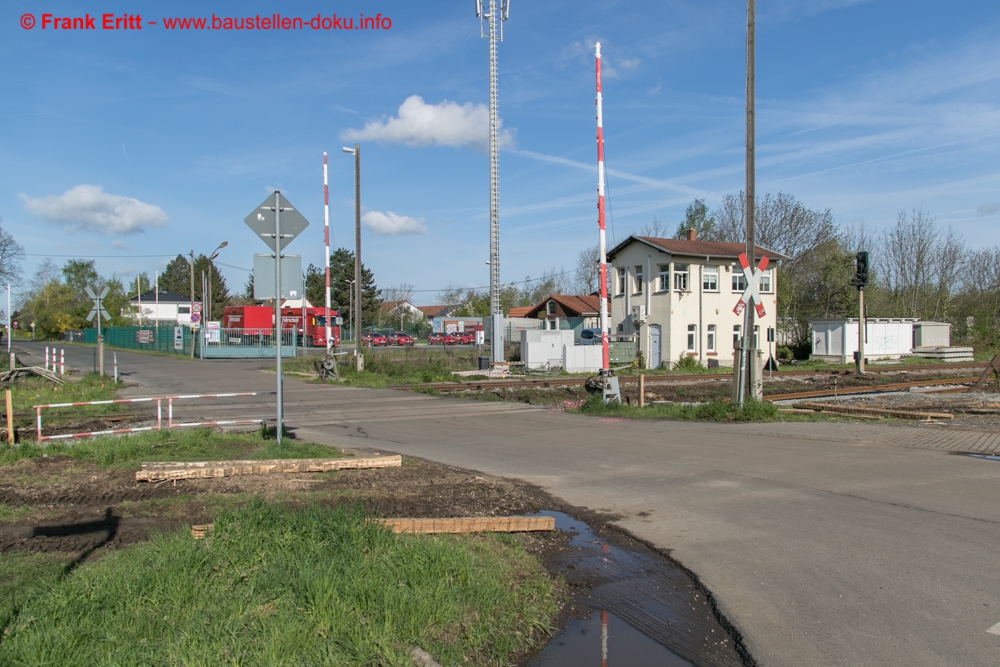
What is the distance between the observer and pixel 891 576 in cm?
543

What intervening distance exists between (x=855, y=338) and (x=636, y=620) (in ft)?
144

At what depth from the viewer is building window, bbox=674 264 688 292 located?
4003cm

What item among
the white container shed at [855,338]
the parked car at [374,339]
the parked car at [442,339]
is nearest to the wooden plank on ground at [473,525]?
the white container shed at [855,338]

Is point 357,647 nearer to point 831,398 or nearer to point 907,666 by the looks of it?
point 907,666

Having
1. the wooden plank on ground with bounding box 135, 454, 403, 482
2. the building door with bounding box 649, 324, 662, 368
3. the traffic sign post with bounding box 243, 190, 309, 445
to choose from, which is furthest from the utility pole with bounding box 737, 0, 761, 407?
the building door with bounding box 649, 324, 662, 368

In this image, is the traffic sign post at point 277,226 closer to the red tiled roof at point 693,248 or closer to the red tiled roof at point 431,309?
the red tiled roof at point 693,248

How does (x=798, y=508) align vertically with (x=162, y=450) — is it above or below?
below

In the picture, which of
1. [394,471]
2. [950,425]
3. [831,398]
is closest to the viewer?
[394,471]

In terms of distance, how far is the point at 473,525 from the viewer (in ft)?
21.1

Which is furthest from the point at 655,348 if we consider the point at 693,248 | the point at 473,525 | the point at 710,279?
the point at 473,525

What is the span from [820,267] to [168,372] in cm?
4712

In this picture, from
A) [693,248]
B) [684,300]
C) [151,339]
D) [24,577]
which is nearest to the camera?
[24,577]

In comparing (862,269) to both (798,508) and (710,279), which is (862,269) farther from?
(798,508)

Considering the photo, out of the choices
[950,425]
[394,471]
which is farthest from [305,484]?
[950,425]
